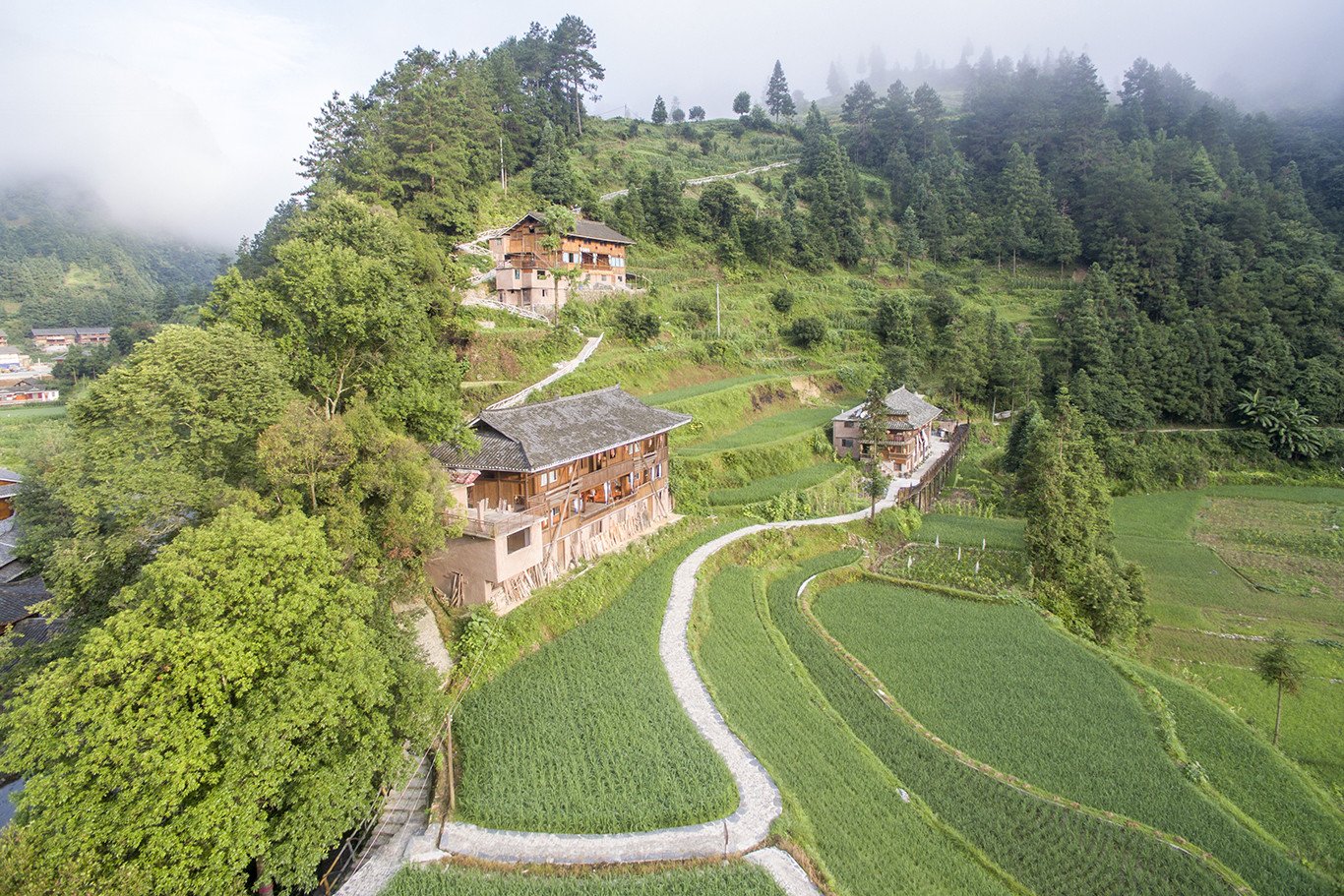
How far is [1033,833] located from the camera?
39.6 feet

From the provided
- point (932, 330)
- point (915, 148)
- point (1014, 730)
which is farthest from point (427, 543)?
→ point (915, 148)

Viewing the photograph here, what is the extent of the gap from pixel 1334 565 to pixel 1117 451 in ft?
42.3

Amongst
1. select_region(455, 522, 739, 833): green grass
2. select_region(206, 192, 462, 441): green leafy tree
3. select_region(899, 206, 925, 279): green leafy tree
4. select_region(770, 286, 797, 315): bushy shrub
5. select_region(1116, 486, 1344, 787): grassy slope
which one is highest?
select_region(899, 206, 925, 279): green leafy tree

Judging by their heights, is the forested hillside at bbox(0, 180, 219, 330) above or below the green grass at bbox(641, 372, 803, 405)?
above

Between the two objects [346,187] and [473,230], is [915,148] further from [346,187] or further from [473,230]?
[346,187]

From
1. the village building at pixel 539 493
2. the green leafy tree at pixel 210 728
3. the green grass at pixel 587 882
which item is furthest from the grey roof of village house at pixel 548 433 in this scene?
the green grass at pixel 587 882

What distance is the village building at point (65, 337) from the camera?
205 ft

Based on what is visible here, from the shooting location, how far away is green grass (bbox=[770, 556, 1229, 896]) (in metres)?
11.1

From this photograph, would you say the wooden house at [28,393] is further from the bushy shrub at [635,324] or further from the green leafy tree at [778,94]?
the green leafy tree at [778,94]

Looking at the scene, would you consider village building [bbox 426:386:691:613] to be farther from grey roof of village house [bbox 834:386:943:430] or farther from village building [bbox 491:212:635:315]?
village building [bbox 491:212:635:315]

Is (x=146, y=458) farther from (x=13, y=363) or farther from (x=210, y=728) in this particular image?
(x=13, y=363)

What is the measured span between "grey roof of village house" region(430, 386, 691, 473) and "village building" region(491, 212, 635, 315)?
664 inches

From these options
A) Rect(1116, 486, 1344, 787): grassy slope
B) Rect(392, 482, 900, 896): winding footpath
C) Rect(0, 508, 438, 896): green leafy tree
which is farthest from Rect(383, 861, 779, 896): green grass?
Rect(1116, 486, 1344, 787): grassy slope

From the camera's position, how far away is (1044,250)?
60.8m
